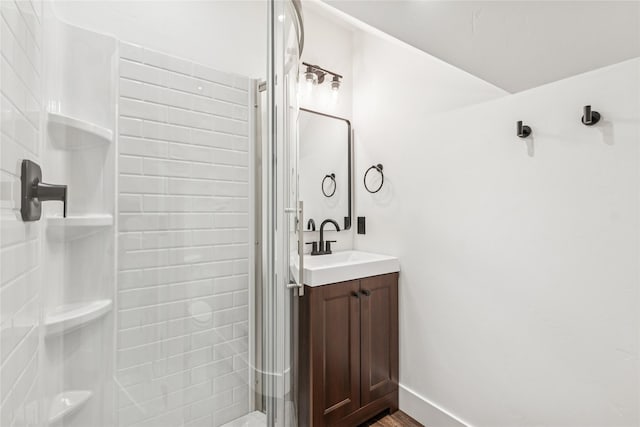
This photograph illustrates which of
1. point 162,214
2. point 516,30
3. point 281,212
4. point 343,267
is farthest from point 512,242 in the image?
point 162,214

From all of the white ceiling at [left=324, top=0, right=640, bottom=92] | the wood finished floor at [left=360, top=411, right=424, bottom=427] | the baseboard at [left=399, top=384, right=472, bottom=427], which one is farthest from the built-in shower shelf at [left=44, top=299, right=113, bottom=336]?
the baseboard at [left=399, top=384, right=472, bottom=427]

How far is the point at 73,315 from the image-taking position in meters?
0.92

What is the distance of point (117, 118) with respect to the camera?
100 centimetres

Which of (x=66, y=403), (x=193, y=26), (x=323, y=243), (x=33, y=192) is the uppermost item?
(x=193, y=26)

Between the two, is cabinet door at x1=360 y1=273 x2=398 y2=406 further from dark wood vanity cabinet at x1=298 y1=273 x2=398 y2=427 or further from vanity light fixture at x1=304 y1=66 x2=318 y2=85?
vanity light fixture at x1=304 y1=66 x2=318 y2=85

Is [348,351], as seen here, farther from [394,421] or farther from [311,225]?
[311,225]

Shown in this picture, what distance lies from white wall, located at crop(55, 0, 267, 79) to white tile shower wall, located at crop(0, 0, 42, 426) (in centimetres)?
30

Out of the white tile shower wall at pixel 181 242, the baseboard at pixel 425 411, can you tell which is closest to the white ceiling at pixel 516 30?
the white tile shower wall at pixel 181 242

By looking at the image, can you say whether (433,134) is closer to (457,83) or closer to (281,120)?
(457,83)

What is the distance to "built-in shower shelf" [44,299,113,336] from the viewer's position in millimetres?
880

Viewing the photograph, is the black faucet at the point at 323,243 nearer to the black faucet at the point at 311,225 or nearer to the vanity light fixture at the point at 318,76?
the black faucet at the point at 311,225

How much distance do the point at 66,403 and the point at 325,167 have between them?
1.70 meters

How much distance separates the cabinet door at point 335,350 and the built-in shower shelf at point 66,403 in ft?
2.95

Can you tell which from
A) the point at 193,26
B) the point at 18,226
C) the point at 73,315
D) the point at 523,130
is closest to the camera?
the point at 18,226
